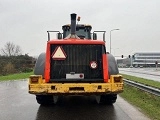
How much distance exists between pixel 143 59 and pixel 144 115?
107732 millimetres

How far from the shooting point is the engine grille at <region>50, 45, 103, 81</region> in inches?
343

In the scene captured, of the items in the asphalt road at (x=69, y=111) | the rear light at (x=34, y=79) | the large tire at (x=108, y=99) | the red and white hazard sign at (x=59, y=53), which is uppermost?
the red and white hazard sign at (x=59, y=53)

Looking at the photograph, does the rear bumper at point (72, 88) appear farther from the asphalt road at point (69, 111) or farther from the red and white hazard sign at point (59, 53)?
the red and white hazard sign at point (59, 53)

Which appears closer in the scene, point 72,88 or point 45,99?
point 72,88

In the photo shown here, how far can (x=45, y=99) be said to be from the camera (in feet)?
32.8

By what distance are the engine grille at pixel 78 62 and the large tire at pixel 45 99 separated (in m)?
1.46

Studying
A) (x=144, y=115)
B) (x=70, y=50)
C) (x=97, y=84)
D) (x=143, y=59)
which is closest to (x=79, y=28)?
(x=70, y=50)

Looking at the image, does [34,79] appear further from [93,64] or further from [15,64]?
[15,64]

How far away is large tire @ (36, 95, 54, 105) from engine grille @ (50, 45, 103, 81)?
1459mm

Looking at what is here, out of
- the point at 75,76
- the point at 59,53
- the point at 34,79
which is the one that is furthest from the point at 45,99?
the point at 59,53

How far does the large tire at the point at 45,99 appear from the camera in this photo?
990 cm

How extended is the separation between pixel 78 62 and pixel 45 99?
79.6 inches

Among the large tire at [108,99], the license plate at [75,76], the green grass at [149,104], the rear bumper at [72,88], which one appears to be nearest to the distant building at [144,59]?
the green grass at [149,104]

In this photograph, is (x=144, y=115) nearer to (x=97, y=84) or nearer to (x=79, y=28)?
(x=97, y=84)
